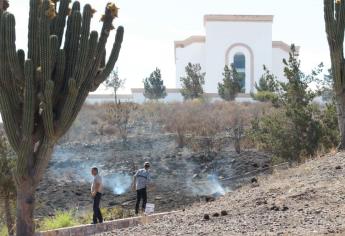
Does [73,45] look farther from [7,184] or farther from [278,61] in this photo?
[278,61]

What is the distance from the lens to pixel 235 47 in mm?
54500

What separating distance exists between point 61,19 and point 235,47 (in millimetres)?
44600

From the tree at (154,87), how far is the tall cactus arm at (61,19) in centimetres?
3053

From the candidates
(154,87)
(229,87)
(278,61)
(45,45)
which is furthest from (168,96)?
(45,45)

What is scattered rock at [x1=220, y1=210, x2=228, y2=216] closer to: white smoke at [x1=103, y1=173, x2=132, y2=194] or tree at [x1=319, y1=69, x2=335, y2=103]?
tree at [x1=319, y1=69, x2=335, y2=103]

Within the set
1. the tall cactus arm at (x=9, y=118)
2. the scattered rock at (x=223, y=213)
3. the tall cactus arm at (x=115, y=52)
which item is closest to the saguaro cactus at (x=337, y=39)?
the scattered rock at (x=223, y=213)

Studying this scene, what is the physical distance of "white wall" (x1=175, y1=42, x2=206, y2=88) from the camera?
53938mm

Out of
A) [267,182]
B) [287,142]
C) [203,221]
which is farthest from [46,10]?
[287,142]

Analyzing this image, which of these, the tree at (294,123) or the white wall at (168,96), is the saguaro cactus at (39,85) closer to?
the tree at (294,123)

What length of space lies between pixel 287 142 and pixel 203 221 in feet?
27.3

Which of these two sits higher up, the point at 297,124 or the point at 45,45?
the point at 45,45

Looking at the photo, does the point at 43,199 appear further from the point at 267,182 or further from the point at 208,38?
the point at 208,38

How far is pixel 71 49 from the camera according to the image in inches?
401

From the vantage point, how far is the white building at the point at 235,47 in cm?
5369
